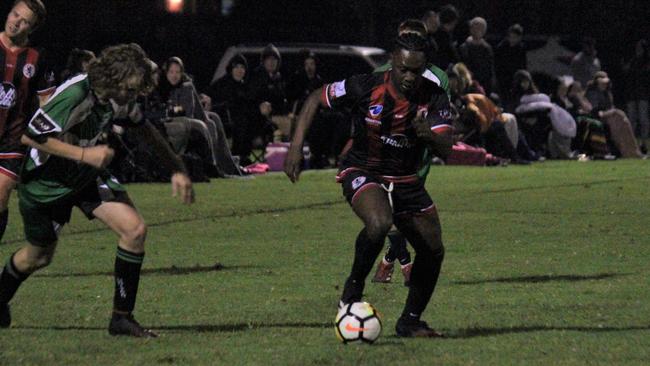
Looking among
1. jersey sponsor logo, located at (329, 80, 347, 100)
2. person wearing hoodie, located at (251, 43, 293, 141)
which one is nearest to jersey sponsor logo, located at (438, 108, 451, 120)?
jersey sponsor logo, located at (329, 80, 347, 100)

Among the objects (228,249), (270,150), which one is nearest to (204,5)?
(270,150)

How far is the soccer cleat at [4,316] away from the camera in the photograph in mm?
9719

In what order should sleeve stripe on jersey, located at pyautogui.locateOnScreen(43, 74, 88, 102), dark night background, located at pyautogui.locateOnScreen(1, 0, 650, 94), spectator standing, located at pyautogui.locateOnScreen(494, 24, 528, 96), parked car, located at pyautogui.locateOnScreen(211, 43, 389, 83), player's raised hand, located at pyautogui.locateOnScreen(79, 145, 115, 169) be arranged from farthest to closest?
dark night background, located at pyautogui.locateOnScreen(1, 0, 650, 94) → spectator standing, located at pyautogui.locateOnScreen(494, 24, 528, 96) → parked car, located at pyautogui.locateOnScreen(211, 43, 389, 83) → sleeve stripe on jersey, located at pyautogui.locateOnScreen(43, 74, 88, 102) → player's raised hand, located at pyautogui.locateOnScreen(79, 145, 115, 169)

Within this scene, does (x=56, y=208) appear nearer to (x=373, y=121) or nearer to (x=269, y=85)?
(x=373, y=121)

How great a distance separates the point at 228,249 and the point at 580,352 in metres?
6.18

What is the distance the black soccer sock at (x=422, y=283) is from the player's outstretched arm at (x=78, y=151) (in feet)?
6.04

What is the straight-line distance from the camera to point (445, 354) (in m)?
8.76

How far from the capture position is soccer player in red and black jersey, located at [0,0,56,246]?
454 inches

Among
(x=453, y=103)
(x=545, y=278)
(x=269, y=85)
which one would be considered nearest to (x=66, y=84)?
(x=545, y=278)

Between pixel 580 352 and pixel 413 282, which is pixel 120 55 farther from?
pixel 580 352

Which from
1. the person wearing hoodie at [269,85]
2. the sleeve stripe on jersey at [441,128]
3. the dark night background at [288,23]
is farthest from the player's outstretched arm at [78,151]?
the dark night background at [288,23]

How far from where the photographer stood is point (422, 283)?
373 inches

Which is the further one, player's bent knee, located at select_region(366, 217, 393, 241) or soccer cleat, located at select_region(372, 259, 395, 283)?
soccer cleat, located at select_region(372, 259, 395, 283)

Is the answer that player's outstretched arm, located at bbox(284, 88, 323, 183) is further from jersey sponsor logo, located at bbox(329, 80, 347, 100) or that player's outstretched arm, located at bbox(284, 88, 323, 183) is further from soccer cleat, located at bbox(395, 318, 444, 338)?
soccer cleat, located at bbox(395, 318, 444, 338)
